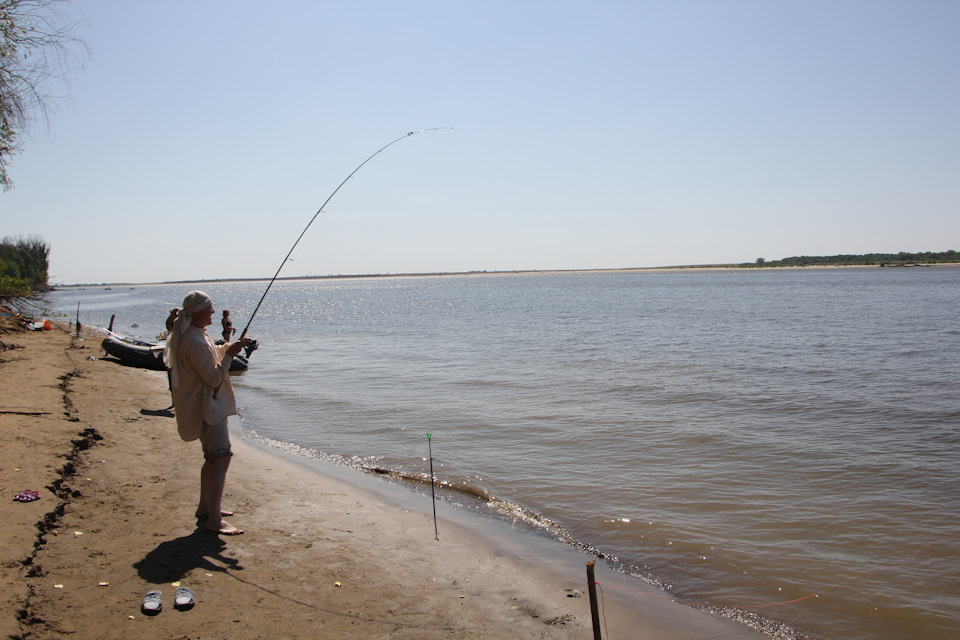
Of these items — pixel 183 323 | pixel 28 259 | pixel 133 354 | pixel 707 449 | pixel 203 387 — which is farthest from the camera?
pixel 28 259

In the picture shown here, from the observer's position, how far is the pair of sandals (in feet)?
11.5

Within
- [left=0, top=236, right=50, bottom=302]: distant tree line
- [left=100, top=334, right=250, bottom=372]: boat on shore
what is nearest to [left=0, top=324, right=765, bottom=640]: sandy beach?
[left=100, top=334, right=250, bottom=372]: boat on shore

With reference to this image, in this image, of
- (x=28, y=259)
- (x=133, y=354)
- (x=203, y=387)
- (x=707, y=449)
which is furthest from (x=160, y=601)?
(x=28, y=259)

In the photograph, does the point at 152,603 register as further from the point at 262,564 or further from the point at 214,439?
the point at 214,439

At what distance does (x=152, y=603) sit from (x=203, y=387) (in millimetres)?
1489

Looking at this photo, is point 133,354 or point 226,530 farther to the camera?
point 133,354

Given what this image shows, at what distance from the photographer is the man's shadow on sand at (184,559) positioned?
3.98 m

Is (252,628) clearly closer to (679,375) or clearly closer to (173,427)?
(173,427)

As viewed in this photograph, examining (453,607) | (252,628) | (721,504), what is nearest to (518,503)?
(721,504)

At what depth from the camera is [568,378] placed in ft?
50.7

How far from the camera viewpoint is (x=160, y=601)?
3.60m

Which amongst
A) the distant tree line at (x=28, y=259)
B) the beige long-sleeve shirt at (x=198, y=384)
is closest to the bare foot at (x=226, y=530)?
the beige long-sleeve shirt at (x=198, y=384)

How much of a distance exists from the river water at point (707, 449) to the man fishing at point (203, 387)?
3176mm

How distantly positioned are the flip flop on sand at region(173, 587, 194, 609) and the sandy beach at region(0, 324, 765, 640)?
0.12 feet
